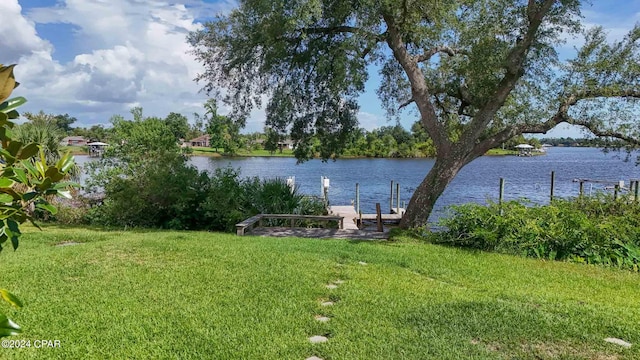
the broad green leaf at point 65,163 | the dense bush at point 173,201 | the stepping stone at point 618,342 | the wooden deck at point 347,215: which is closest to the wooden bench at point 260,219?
the dense bush at point 173,201

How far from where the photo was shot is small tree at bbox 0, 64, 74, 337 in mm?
1117

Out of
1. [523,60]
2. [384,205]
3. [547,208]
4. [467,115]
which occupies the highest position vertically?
[523,60]

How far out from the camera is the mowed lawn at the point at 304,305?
11.1 ft

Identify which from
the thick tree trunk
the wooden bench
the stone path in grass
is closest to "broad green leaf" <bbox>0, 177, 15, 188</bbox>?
the stone path in grass

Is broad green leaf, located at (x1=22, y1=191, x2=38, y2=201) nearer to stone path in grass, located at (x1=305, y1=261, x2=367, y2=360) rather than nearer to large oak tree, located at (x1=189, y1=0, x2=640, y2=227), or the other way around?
stone path in grass, located at (x1=305, y1=261, x2=367, y2=360)

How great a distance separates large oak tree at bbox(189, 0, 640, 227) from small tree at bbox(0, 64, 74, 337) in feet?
27.4

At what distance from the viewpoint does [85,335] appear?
138 inches

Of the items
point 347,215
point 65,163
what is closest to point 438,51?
point 347,215

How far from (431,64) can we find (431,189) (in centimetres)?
369

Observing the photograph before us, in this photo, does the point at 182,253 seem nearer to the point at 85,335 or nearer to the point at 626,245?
the point at 85,335

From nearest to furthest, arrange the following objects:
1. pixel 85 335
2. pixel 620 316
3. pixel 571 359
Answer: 1. pixel 571 359
2. pixel 85 335
3. pixel 620 316

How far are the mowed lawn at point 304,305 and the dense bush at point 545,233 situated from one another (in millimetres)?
789

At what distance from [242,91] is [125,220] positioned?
449cm

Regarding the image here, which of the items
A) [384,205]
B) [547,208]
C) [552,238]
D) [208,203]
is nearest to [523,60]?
[547,208]
